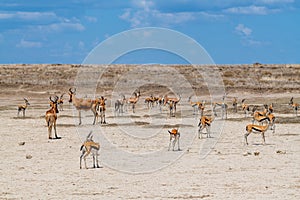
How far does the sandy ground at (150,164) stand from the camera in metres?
14.0

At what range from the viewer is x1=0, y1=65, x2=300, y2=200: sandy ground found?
14047mm

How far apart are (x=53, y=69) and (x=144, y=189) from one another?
7202 centimetres

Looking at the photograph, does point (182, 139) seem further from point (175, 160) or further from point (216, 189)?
point (216, 189)

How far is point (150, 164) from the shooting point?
18.1 metres

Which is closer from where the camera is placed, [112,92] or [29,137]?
[29,137]

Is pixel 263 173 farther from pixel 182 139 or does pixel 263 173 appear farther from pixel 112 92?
pixel 112 92

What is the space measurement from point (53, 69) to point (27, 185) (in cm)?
7108

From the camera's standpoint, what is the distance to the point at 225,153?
65.6ft

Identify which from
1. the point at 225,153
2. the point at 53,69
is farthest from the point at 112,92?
the point at 225,153

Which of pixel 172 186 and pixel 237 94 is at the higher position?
pixel 237 94

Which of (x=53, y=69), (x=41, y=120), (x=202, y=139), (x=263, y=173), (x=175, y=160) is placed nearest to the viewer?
(x=263, y=173)

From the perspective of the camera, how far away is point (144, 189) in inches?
567

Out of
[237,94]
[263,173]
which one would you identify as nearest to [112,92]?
[237,94]

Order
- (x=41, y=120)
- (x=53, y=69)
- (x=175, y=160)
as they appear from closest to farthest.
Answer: (x=175, y=160) < (x=41, y=120) < (x=53, y=69)
